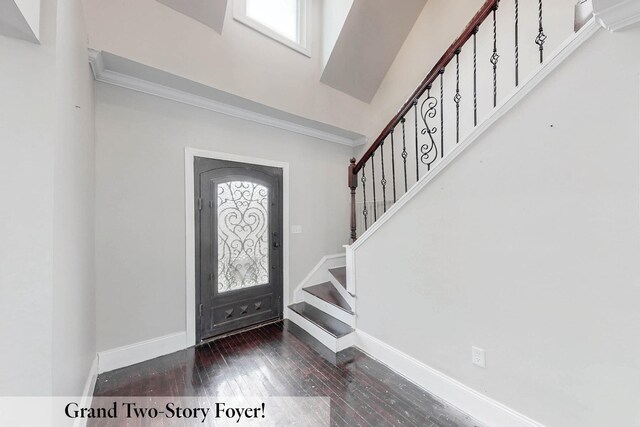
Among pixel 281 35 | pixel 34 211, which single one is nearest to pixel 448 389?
pixel 34 211

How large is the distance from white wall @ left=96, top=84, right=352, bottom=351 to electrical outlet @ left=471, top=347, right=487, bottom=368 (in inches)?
103

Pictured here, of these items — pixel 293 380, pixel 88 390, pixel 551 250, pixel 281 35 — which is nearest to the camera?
pixel 551 250

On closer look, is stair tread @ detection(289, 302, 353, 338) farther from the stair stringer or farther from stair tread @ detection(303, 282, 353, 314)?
the stair stringer

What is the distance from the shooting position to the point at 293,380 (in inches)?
80.8

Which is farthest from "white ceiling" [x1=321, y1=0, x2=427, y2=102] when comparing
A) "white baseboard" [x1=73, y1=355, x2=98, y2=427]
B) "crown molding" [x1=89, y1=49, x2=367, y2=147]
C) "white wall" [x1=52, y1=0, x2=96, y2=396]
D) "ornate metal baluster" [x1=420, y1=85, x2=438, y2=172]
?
"white baseboard" [x1=73, y1=355, x2=98, y2=427]

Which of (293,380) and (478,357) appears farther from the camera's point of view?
(293,380)

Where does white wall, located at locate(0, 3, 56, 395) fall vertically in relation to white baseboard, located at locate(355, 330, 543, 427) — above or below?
above

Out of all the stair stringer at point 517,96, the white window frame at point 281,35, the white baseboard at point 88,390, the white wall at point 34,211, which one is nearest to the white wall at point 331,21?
the white window frame at point 281,35

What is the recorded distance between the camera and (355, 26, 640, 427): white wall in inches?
46.3

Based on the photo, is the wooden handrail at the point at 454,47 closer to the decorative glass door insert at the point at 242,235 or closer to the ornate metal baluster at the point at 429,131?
the ornate metal baluster at the point at 429,131

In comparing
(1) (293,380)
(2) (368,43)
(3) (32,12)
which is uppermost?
(2) (368,43)

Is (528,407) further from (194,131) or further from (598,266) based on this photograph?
(194,131)

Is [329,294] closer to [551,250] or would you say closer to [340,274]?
[340,274]

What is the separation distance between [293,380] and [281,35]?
11.8 ft
